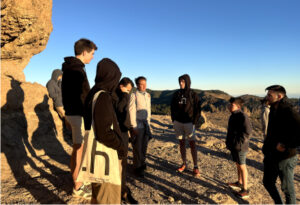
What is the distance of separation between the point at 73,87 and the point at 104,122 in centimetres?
141

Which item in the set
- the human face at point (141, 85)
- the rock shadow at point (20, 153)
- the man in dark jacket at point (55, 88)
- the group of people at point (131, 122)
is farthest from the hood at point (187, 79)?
the man in dark jacket at point (55, 88)

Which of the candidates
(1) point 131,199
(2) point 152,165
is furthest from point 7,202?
(2) point 152,165

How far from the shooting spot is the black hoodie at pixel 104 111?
1694mm

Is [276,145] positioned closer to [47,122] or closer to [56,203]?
[56,203]

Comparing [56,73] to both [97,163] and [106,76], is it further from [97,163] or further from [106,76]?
[97,163]

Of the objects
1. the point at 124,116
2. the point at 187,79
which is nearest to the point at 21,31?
the point at 124,116

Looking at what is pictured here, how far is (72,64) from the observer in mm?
2791

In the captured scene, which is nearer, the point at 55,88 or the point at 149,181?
the point at 149,181

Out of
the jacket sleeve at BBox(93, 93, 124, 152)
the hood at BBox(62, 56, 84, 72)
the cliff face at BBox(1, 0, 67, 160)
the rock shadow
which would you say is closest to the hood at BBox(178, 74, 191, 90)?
the hood at BBox(62, 56, 84, 72)

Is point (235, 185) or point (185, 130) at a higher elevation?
point (185, 130)

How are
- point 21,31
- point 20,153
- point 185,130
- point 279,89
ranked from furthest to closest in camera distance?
point 21,31
point 185,130
point 20,153
point 279,89

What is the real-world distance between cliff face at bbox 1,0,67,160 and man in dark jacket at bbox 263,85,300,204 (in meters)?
5.00

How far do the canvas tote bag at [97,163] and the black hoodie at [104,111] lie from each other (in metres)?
0.06

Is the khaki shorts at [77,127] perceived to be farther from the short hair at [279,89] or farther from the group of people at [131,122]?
the short hair at [279,89]
